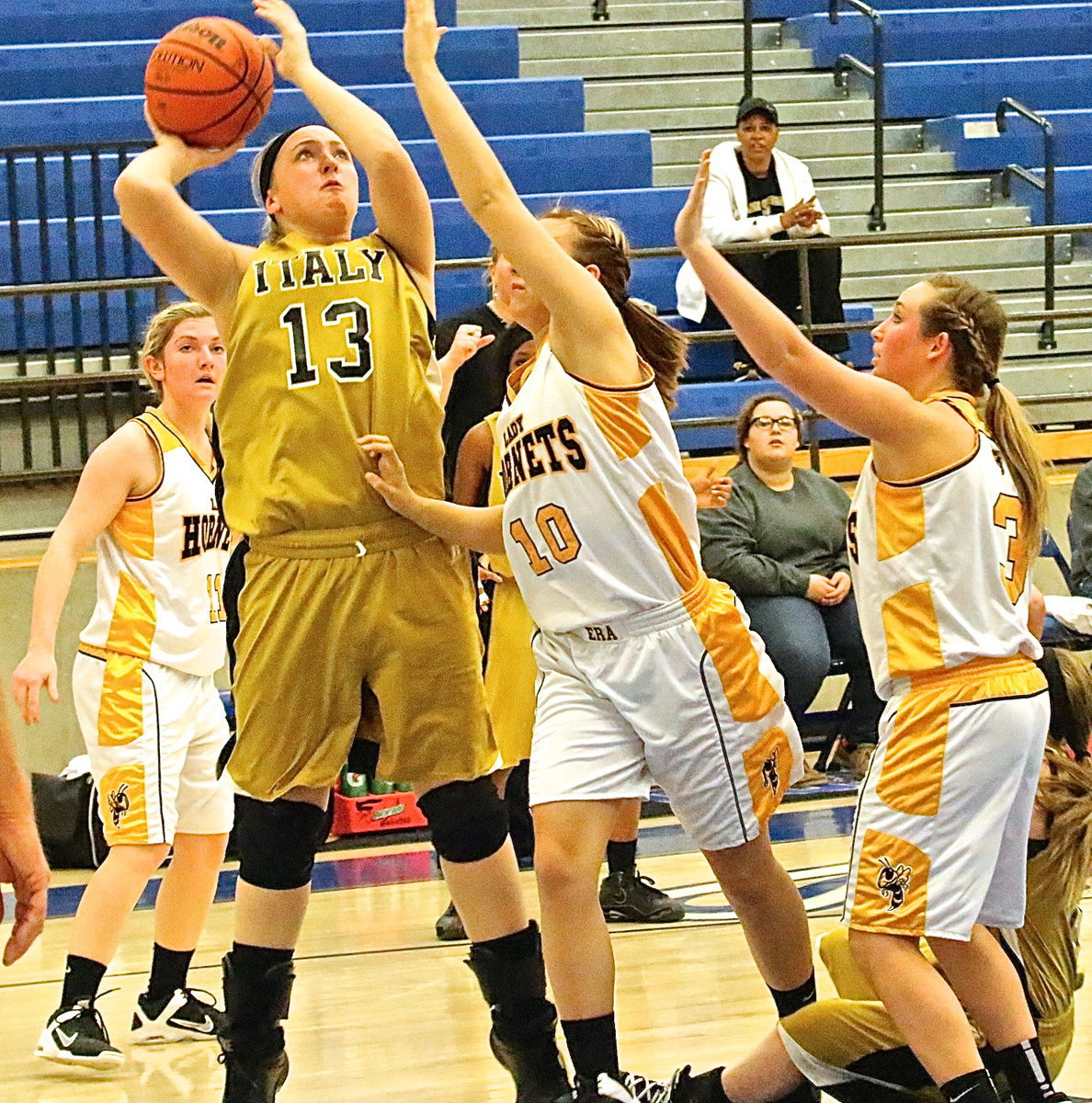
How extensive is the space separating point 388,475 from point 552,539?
1.10ft

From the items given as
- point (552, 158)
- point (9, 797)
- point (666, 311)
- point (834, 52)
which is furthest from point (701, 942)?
point (834, 52)

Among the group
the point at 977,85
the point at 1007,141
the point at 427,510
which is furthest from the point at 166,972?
the point at 977,85

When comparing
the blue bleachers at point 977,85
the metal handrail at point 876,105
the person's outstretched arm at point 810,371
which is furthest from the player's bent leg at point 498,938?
the blue bleachers at point 977,85

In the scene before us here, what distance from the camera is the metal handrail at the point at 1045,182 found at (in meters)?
9.48

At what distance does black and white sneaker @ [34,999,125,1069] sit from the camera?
14.1ft

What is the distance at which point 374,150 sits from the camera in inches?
140

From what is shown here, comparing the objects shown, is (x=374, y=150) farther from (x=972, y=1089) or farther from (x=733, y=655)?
(x=972, y=1089)

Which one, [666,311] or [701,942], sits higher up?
[666,311]

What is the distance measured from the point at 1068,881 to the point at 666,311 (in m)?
6.11

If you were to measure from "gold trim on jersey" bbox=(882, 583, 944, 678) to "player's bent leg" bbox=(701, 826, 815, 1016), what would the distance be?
45 centimetres

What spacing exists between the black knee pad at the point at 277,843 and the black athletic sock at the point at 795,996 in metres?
0.95

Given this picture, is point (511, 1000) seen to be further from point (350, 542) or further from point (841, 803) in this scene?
point (841, 803)

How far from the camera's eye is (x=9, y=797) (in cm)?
220

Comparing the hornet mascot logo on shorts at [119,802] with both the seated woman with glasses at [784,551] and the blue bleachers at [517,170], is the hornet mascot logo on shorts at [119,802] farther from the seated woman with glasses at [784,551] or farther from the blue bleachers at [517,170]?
the blue bleachers at [517,170]
